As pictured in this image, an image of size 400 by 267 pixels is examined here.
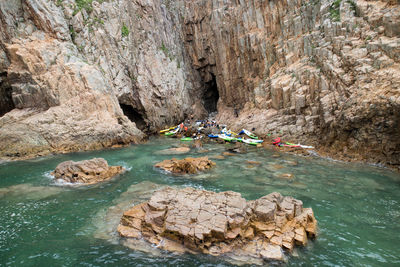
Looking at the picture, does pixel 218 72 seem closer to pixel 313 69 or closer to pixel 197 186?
pixel 313 69

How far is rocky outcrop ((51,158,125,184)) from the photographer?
14.8 meters

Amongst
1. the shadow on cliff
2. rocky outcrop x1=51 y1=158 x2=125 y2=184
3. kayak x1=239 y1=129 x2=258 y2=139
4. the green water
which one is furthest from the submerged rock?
the shadow on cliff

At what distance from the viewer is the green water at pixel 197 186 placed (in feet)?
26.0

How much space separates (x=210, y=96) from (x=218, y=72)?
9.06 meters

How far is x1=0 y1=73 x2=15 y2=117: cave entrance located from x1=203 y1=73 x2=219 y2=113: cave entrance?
99.8 ft

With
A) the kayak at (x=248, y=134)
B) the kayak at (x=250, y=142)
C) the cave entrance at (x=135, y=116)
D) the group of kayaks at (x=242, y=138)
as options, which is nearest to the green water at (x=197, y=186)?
the group of kayaks at (x=242, y=138)

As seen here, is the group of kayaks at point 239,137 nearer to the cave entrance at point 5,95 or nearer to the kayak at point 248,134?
the kayak at point 248,134

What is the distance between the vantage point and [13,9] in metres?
24.8

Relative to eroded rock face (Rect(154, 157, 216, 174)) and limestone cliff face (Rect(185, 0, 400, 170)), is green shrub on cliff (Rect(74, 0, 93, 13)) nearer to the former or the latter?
limestone cliff face (Rect(185, 0, 400, 170))

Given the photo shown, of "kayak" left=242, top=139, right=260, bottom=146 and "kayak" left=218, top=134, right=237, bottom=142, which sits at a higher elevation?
"kayak" left=218, top=134, right=237, bottom=142

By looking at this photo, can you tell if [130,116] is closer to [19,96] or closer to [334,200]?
[19,96]

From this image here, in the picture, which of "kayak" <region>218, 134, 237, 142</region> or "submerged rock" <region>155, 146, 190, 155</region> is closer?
"submerged rock" <region>155, 146, 190, 155</region>

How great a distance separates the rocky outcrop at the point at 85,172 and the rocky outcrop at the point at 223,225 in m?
6.31

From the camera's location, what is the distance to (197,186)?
14305 millimetres
